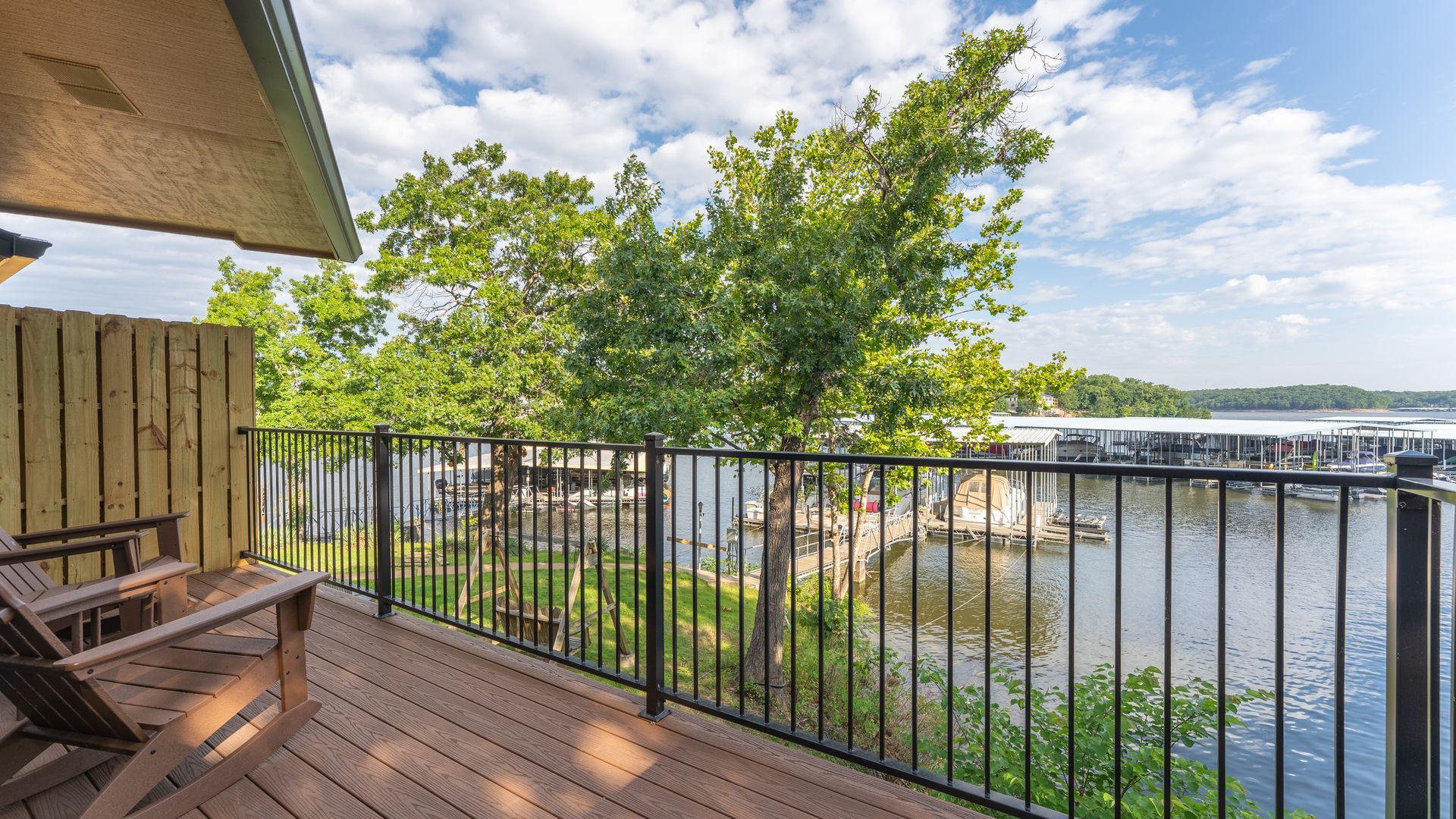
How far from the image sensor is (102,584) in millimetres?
2088

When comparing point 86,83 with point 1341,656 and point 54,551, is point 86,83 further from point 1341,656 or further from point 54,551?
point 1341,656

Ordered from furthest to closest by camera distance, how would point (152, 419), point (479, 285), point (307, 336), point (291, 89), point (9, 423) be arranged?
point (307, 336) < point (479, 285) < point (152, 419) < point (9, 423) < point (291, 89)

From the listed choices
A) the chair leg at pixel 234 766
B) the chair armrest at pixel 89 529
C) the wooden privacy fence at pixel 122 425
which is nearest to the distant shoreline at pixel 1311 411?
the chair leg at pixel 234 766

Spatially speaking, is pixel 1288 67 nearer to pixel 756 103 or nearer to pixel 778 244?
pixel 756 103

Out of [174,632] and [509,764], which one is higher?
[174,632]

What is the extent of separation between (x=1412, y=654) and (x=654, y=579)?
75.8 inches

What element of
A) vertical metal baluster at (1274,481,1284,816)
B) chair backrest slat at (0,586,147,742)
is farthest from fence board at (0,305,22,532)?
vertical metal baluster at (1274,481,1284,816)

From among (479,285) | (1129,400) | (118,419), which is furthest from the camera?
(1129,400)

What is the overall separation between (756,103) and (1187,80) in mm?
13894

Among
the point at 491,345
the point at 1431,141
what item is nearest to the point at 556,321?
the point at 491,345

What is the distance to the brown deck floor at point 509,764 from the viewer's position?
5.41 ft

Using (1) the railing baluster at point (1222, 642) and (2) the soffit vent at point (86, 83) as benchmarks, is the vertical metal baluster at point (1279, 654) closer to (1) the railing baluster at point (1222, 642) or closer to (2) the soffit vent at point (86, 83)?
(1) the railing baluster at point (1222, 642)

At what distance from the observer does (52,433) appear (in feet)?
11.2

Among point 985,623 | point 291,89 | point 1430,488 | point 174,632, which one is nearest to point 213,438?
point 291,89
